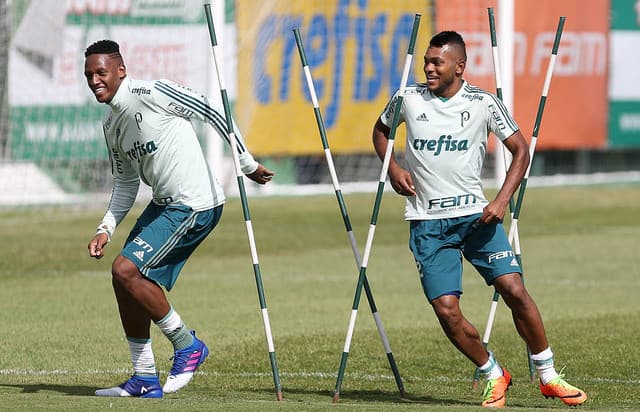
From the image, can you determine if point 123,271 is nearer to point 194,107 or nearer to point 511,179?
point 194,107

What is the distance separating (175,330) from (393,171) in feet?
5.54

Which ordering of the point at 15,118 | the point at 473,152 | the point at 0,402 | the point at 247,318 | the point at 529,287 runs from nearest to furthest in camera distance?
1. the point at 0,402
2. the point at 473,152
3. the point at 247,318
4. the point at 529,287
5. the point at 15,118

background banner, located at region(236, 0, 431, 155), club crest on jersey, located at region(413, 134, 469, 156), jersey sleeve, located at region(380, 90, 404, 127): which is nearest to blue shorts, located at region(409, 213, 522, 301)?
club crest on jersey, located at region(413, 134, 469, 156)

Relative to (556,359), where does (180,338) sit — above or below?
above

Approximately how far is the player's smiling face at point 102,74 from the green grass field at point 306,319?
1854 mm

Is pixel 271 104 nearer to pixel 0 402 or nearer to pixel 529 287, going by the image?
pixel 529 287

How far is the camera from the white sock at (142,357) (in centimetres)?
900

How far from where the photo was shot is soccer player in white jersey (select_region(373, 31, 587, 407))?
8539mm

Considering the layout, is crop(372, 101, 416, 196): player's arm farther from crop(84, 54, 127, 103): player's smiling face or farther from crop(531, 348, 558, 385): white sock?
crop(84, 54, 127, 103): player's smiling face

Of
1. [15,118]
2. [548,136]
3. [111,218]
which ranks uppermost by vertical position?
[111,218]

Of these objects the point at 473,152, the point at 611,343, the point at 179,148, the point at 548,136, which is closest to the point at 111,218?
the point at 179,148

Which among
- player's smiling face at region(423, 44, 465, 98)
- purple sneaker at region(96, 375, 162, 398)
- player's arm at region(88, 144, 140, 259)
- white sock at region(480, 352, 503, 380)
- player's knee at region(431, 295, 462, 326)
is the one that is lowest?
purple sneaker at region(96, 375, 162, 398)

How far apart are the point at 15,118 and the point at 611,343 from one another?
14.8 meters

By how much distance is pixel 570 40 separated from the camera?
30797 millimetres
